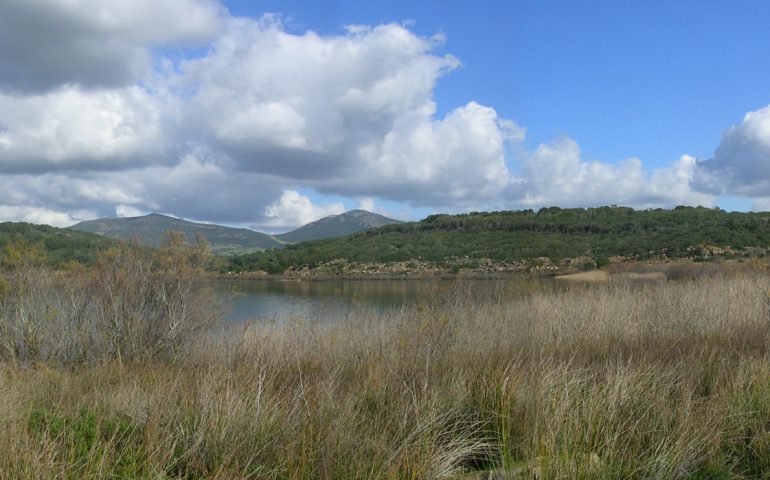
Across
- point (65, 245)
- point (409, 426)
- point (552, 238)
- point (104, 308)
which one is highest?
point (552, 238)

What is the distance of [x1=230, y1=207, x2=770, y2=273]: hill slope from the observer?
5503 cm

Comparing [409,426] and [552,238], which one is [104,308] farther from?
[552,238]

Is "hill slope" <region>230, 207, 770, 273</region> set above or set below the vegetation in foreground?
above

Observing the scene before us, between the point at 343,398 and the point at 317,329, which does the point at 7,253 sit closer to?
the point at 317,329

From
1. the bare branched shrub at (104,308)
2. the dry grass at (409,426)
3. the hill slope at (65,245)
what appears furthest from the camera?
the hill slope at (65,245)

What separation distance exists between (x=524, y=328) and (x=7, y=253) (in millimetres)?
12196

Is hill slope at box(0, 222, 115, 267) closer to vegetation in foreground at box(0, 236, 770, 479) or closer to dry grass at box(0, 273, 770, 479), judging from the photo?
vegetation in foreground at box(0, 236, 770, 479)

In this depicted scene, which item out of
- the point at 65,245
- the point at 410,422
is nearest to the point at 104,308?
the point at 410,422

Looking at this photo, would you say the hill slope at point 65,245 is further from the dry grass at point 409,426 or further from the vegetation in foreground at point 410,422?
the dry grass at point 409,426

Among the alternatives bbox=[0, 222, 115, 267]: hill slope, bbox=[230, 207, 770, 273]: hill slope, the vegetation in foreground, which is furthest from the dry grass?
bbox=[230, 207, 770, 273]: hill slope

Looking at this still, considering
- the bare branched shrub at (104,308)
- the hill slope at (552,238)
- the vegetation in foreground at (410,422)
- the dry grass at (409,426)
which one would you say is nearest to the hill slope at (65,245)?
the bare branched shrub at (104,308)

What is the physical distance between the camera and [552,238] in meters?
74.9

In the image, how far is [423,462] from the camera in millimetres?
Answer: 4113

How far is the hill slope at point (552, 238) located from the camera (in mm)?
55031
